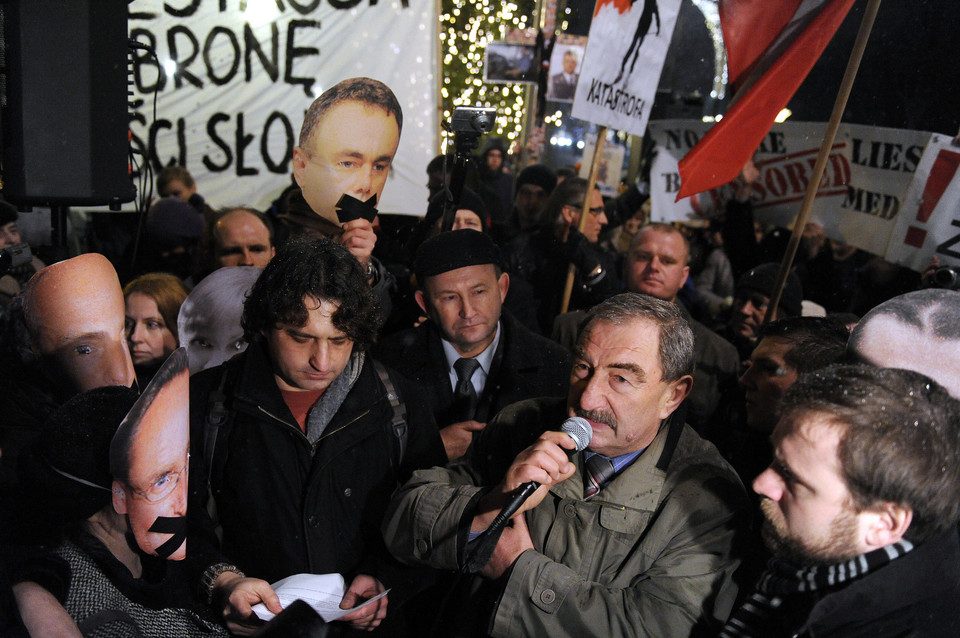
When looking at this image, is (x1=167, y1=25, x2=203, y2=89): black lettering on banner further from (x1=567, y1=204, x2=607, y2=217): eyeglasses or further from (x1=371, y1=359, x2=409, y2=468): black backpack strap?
(x1=371, y1=359, x2=409, y2=468): black backpack strap

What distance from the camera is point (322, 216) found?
333 centimetres

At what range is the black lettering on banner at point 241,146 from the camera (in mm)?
4414

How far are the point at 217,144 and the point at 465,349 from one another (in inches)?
88.5

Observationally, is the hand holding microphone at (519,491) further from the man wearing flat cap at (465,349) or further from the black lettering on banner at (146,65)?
the black lettering on banner at (146,65)

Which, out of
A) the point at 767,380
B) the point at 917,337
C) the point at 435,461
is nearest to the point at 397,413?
the point at 435,461

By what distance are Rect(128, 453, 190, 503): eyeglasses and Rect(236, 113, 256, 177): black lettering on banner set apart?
297cm

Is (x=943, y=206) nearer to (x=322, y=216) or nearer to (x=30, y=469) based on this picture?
(x=322, y=216)

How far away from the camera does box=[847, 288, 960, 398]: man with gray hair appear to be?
1921mm

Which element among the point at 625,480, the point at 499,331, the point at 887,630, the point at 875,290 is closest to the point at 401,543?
the point at 625,480

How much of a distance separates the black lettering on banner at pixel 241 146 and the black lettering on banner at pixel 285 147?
3.2 inches

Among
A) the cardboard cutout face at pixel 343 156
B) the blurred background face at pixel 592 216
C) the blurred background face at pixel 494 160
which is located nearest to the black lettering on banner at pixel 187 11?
the cardboard cutout face at pixel 343 156

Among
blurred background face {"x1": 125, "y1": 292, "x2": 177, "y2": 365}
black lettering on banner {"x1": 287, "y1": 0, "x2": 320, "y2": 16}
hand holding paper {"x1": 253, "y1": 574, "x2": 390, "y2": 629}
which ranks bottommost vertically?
hand holding paper {"x1": 253, "y1": 574, "x2": 390, "y2": 629}

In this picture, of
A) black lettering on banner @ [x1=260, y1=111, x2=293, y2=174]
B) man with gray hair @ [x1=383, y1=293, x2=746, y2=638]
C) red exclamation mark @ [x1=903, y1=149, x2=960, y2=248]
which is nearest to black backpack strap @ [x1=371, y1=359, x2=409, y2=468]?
man with gray hair @ [x1=383, y1=293, x2=746, y2=638]

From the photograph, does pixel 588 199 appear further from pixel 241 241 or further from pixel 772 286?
pixel 241 241
